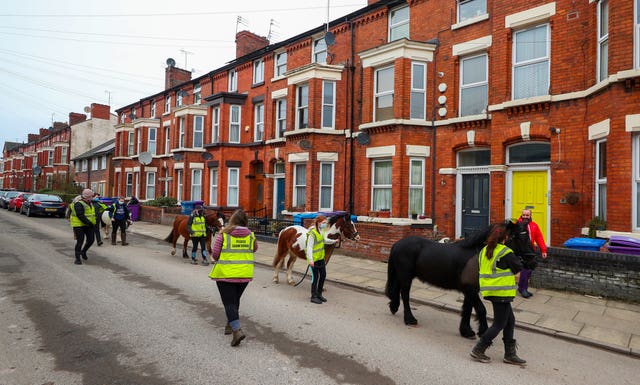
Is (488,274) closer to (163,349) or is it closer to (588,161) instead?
(163,349)

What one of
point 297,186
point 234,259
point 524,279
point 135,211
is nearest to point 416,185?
point 297,186

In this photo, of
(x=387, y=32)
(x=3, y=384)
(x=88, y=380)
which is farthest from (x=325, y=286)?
(x=387, y=32)

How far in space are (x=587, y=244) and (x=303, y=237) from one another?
6.04 meters

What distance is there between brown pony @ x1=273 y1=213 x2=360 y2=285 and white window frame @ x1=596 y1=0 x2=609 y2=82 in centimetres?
710

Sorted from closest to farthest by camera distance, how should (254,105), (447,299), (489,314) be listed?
(489,314) → (447,299) → (254,105)

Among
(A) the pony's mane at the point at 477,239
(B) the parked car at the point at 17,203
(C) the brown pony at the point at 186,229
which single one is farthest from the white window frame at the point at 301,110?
(B) the parked car at the point at 17,203

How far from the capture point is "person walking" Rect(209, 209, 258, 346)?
4.82 meters

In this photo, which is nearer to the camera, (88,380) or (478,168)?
(88,380)

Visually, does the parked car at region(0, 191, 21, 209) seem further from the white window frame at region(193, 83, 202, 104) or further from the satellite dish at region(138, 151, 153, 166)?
the white window frame at region(193, 83, 202, 104)

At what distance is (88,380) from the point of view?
3709 millimetres

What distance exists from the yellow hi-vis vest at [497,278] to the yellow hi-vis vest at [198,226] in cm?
812

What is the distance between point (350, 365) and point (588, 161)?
8.53 metres

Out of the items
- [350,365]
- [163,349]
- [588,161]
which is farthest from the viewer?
[588,161]

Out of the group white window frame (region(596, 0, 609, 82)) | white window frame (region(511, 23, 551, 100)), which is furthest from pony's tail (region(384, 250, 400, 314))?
white window frame (region(511, 23, 551, 100))
